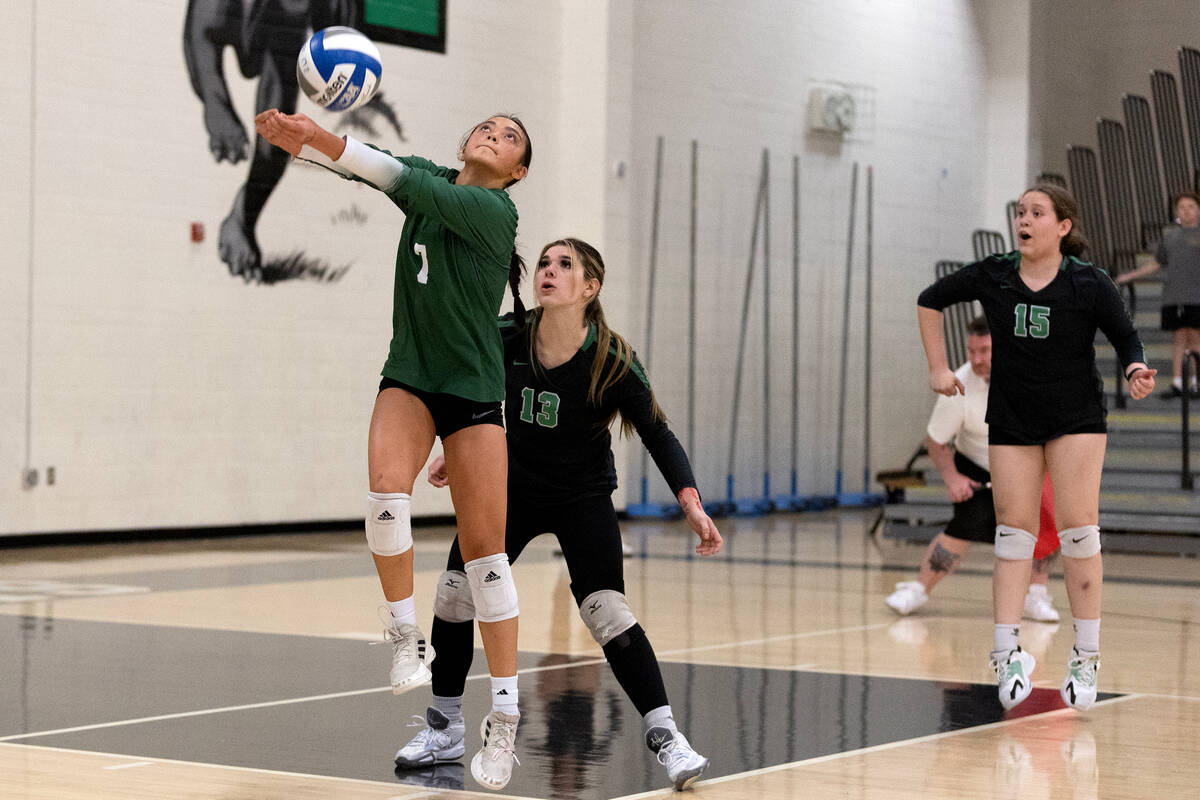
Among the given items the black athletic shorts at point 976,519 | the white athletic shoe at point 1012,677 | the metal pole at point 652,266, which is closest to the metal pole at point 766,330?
the metal pole at point 652,266

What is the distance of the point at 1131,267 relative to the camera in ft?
55.2

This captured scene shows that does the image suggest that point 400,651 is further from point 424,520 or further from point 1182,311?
point 1182,311

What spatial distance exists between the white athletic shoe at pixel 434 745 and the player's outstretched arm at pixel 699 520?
86cm

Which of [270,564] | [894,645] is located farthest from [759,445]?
[894,645]

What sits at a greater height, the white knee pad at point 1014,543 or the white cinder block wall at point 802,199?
the white cinder block wall at point 802,199

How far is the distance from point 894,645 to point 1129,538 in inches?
218

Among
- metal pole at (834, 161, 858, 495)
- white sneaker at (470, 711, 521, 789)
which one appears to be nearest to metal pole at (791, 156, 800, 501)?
metal pole at (834, 161, 858, 495)

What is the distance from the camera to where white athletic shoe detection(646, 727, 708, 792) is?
164 inches

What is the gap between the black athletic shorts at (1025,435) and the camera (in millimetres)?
5488

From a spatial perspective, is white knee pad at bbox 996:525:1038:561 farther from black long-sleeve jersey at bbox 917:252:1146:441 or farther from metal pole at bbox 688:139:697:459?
metal pole at bbox 688:139:697:459

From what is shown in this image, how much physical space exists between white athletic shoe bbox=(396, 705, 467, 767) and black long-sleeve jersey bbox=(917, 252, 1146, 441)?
2.19m

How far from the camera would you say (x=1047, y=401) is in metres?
5.51

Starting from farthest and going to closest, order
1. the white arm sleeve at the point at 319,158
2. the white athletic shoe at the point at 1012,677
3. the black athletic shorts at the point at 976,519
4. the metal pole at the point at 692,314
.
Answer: the metal pole at the point at 692,314 < the black athletic shorts at the point at 976,519 < the white athletic shoe at the point at 1012,677 < the white arm sleeve at the point at 319,158

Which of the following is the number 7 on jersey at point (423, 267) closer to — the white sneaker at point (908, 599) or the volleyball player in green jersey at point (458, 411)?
the volleyball player in green jersey at point (458, 411)
